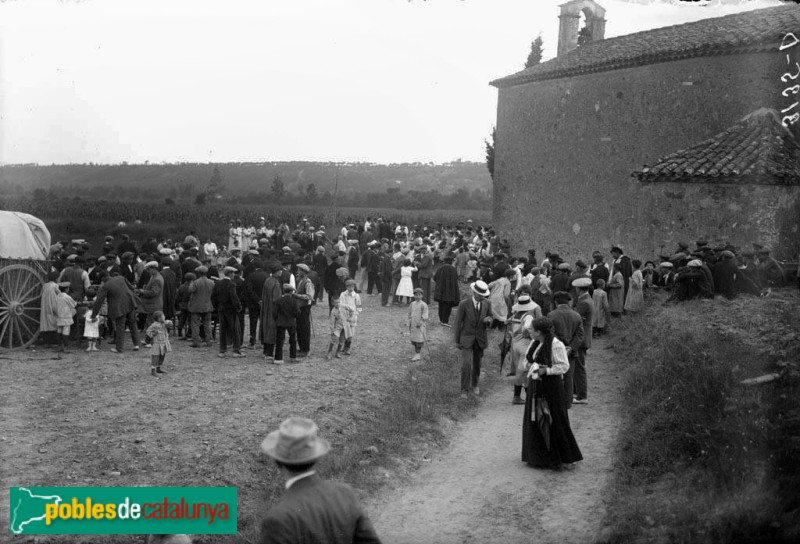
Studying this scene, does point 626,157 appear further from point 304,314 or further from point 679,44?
point 304,314

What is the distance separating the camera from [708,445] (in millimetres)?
7332

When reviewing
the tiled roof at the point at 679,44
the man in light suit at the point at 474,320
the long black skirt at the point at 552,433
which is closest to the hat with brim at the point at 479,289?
the man in light suit at the point at 474,320

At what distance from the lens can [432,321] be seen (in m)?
18.3

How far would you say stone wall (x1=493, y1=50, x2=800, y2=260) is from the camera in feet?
53.9

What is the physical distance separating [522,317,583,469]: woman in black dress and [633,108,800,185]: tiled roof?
9.76 meters

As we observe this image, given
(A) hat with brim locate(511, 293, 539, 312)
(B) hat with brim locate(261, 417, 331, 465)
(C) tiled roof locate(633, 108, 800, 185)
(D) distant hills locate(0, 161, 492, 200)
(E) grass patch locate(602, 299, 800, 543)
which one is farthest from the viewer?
(D) distant hills locate(0, 161, 492, 200)

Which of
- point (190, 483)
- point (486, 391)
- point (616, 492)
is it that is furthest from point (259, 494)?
point (486, 391)

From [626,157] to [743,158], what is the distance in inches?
213

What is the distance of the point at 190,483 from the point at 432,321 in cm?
1053

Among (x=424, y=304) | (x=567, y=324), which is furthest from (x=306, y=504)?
(x=424, y=304)

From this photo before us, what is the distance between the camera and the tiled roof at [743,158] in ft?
51.3

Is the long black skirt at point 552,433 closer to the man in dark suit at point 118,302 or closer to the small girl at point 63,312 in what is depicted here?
the man in dark suit at point 118,302

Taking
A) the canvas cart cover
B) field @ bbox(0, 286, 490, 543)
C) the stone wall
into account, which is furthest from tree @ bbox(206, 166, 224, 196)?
field @ bbox(0, 286, 490, 543)

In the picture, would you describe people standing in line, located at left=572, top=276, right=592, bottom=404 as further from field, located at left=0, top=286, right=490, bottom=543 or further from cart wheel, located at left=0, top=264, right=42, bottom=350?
cart wheel, located at left=0, top=264, right=42, bottom=350
